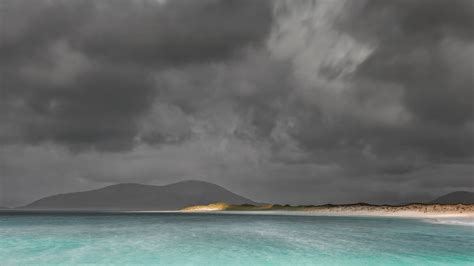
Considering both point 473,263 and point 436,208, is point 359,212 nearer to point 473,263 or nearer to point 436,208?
point 436,208

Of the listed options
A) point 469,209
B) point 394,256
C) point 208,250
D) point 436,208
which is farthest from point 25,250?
point 436,208

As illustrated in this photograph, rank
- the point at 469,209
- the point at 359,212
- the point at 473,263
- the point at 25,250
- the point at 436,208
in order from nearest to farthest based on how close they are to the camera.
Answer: the point at 473,263
the point at 25,250
the point at 469,209
the point at 436,208
the point at 359,212

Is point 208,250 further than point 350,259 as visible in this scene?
Yes

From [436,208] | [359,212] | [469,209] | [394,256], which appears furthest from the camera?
[359,212]

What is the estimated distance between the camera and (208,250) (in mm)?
38438

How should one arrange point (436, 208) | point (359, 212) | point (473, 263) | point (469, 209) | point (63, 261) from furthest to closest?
point (359, 212), point (436, 208), point (469, 209), point (63, 261), point (473, 263)

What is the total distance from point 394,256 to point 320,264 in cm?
791

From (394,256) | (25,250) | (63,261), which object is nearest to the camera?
(63,261)

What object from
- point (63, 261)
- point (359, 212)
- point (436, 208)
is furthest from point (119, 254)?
point (359, 212)

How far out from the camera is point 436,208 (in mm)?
146125

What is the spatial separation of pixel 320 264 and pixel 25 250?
26.5 m

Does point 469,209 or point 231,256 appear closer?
point 231,256

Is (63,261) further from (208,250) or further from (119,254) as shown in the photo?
(208,250)

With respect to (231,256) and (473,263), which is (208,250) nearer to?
(231,256)
